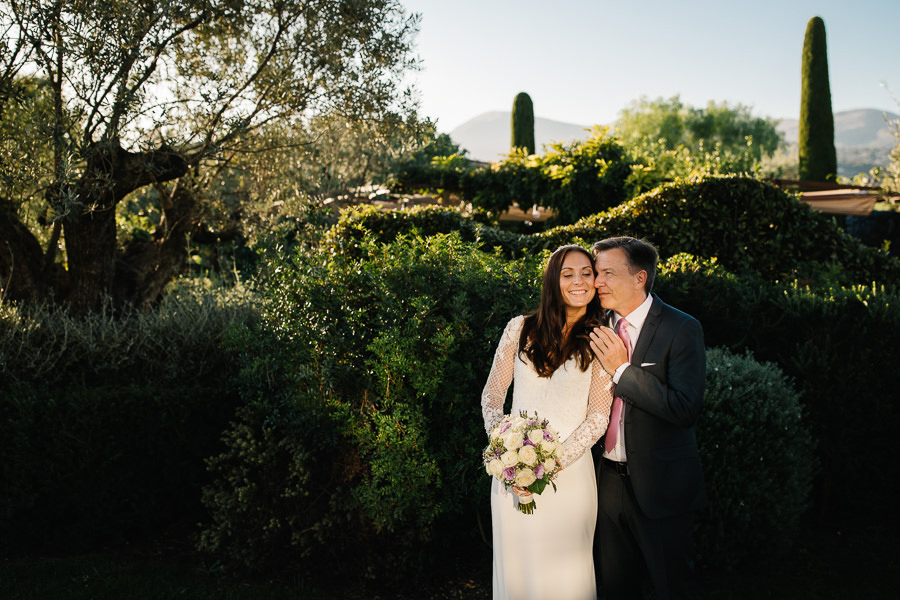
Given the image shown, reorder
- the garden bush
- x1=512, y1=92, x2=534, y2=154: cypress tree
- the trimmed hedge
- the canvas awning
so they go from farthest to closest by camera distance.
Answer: x1=512, y1=92, x2=534, y2=154: cypress tree → the canvas awning → the trimmed hedge → the garden bush

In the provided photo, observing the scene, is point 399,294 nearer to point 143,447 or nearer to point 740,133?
point 143,447

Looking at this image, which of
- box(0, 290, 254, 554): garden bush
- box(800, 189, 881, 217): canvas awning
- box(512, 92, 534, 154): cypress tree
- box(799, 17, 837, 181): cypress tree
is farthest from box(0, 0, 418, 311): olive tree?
box(799, 17, 837, 181): cypress tree

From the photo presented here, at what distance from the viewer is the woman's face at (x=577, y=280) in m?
3.33

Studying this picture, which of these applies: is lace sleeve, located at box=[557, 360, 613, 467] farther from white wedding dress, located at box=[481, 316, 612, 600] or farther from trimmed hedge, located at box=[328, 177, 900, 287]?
trimmed hedge, located at box=[328, 177, 900, 287]

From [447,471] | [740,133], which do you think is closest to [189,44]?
[447,471]

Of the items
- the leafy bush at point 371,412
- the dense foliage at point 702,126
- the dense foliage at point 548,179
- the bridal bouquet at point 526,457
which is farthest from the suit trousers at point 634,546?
the dense foliage at point 702,126

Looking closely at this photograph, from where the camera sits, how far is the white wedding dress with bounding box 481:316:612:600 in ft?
10.7

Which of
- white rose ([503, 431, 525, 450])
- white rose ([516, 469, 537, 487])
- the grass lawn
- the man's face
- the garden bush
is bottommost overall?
the grass lawn

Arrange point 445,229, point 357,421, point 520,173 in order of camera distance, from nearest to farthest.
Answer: point 357,421
point 445,229
point 520,173

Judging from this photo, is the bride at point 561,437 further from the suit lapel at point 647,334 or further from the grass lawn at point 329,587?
the grass lawn at point 329,587

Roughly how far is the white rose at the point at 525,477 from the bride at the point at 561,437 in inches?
9.7

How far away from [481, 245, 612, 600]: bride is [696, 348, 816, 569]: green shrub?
1.44m

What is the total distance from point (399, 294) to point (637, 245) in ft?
6.08

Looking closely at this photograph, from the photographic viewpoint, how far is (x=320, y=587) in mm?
4703
